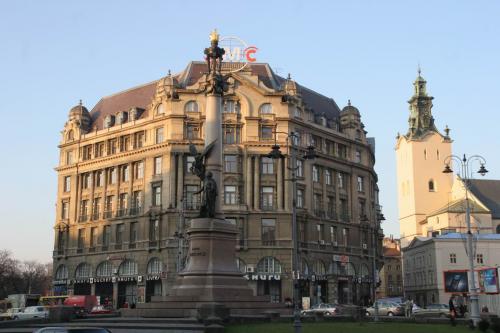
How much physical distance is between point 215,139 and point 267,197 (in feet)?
118

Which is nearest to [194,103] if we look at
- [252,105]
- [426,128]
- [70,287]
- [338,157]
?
[252,105]

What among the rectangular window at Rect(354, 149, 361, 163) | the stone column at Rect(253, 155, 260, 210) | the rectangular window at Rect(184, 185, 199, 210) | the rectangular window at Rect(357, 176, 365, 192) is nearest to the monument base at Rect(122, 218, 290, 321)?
the rectangular window at Rect(184, 185, 199, 210)

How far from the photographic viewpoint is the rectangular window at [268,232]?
68188mm

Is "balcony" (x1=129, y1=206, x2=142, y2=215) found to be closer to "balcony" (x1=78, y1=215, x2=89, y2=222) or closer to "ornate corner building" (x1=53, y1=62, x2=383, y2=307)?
"ornate corner building" (x1=53, y1=62, x2=383, y2=307)

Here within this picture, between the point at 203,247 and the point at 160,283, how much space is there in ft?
125

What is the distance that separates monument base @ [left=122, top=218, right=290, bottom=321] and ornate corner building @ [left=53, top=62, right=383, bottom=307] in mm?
28541

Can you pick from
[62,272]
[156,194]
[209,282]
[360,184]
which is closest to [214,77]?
[209,282]

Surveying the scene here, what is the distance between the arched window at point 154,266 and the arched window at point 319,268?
17.4 metres

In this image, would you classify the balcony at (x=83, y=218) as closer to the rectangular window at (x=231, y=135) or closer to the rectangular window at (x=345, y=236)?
the rectangular window at (x=231, y=135)

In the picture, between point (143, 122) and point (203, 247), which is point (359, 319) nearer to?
point (203, 247)

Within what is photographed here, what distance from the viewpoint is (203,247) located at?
32125 mm

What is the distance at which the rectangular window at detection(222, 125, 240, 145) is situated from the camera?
70.4 metres

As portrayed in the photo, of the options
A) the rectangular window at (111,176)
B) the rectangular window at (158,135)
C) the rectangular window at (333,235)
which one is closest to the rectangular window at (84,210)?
the rectangular window at (111,176)

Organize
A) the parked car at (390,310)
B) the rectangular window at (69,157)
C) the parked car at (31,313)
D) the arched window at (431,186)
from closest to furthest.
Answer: the parked car at (31,313) < the parked car at (390,310) < the rectangular window at (69,157) < the arched window at (431,186)
